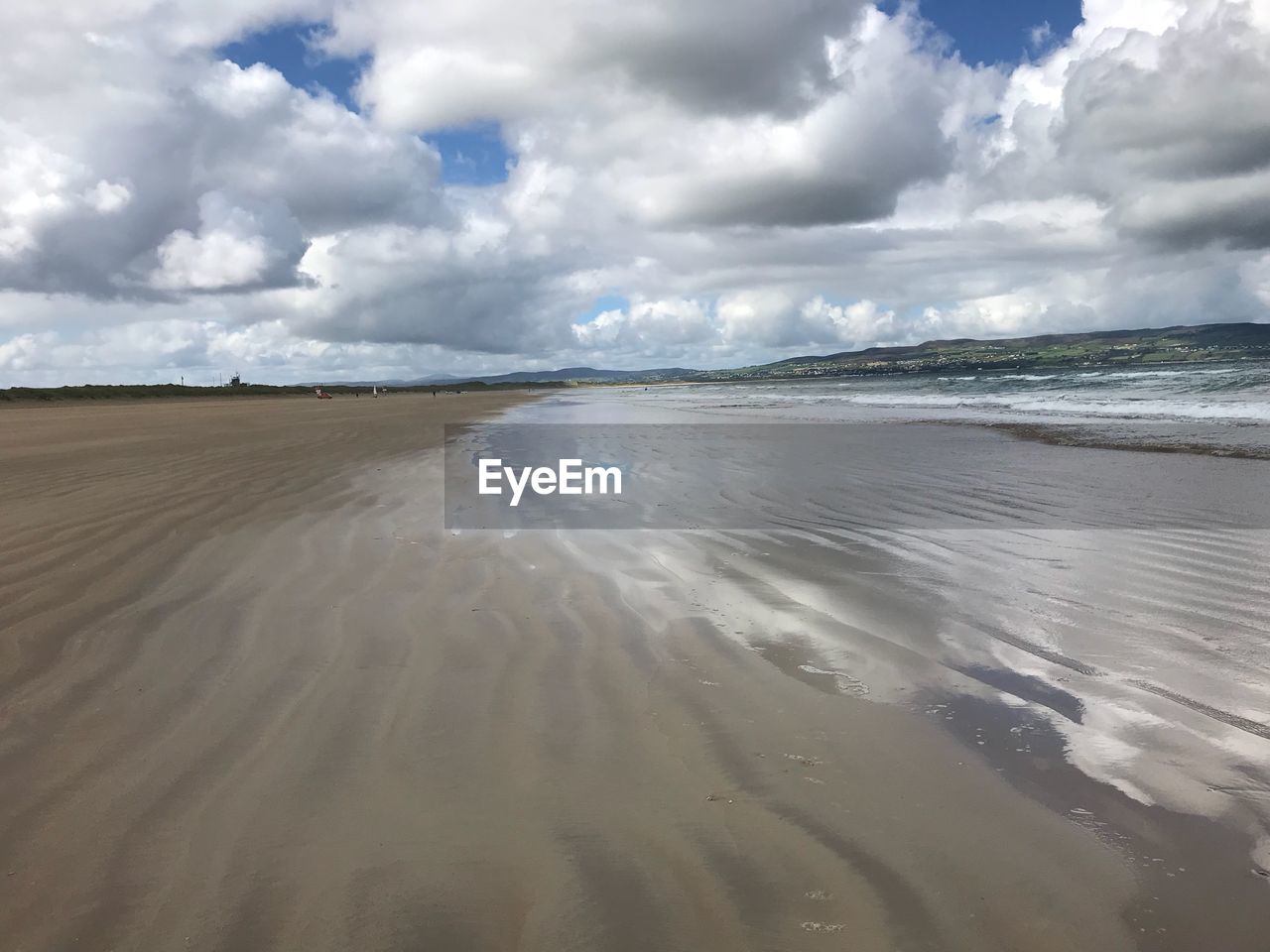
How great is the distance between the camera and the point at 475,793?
9.91ft

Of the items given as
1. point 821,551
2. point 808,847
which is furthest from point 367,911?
point 821,551

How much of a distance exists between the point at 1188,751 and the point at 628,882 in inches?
95.0

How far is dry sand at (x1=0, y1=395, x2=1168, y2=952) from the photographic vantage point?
232 centimetres

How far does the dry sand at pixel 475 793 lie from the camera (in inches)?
91.4

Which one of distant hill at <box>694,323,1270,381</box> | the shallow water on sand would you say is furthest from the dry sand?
distant hill at <box>694,323,1270,381</box>

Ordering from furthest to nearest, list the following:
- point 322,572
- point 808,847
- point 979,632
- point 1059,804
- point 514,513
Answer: point 514,513
point 322,572
point 979,632
point 1059,804
point 808,847

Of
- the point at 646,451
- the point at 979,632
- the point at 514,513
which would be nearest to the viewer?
the point at 979,632

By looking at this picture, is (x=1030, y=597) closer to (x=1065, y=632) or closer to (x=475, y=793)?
(x=1065, y=632)

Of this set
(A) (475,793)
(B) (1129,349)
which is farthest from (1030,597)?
(B) (1129,349)

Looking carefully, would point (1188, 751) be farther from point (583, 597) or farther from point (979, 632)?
point (583, 597)

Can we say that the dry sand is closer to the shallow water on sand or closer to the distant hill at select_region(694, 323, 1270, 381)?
the shallow water on sand

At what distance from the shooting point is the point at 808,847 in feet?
8.68

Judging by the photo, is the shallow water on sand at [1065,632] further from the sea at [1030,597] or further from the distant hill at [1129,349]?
the distant hill at [1129,349]

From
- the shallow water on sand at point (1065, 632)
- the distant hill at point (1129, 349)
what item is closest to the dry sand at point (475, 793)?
the shallow water on sand at point (1065, 632)
